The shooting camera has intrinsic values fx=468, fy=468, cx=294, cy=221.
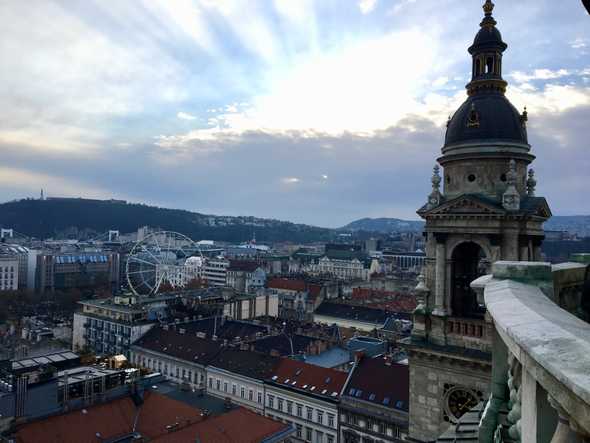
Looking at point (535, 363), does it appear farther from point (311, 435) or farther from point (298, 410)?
point (298, 410)

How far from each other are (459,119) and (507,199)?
3659 mm

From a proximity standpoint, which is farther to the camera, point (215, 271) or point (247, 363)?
point (215, 271)

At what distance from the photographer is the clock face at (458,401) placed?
15555 millimetres

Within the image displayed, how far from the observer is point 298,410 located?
45.0 m

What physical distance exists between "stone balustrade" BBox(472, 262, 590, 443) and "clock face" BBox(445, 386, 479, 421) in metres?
11.3

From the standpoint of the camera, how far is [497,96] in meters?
17.8

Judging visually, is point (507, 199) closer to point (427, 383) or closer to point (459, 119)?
point (459, 119)

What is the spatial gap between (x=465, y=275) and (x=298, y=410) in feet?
106

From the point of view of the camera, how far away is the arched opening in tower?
686 inches

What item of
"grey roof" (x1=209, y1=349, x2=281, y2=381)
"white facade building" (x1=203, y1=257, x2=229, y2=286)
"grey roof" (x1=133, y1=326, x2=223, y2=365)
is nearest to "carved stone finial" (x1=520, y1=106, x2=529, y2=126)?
"grey roof" (x1=209, y1=349, x2=281, y2=381)

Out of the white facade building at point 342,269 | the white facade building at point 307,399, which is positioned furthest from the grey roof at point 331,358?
the white facade building at point 342,269

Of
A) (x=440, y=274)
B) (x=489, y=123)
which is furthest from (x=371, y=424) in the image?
(x=489, y=123)

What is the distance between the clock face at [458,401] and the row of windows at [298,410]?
28.8 meters

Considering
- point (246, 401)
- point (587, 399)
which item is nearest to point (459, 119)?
point (587, 399)
